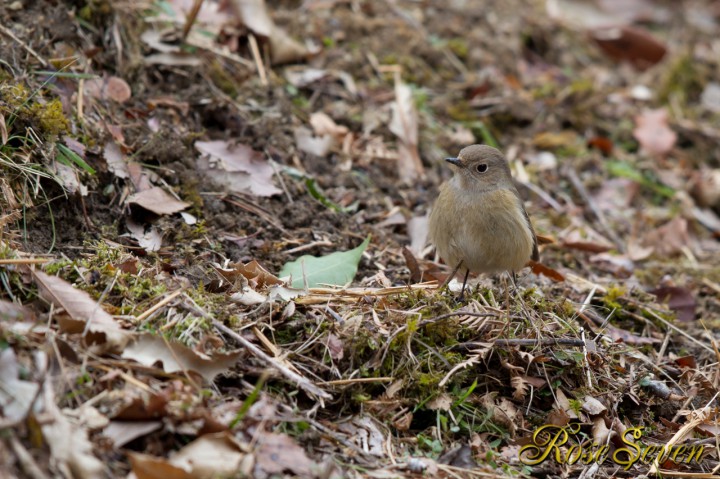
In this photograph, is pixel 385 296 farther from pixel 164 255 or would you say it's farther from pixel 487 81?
pixel 487 81

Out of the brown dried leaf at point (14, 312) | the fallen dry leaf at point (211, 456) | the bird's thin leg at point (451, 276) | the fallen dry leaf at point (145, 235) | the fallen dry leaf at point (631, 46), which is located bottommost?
the fallen dry leaf at point (631, 46)

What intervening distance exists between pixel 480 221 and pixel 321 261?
1078 millimetres

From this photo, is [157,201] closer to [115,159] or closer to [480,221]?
[115,159]

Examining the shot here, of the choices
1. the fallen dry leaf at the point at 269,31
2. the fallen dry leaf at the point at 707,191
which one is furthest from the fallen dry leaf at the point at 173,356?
the fallen dry leaf at the point at 707,191

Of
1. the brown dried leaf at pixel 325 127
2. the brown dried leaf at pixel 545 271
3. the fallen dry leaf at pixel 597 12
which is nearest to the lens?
the brown dried leaf at pixel 545 271

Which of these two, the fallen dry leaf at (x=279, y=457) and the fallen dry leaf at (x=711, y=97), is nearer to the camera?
the fallen dry leaf at (x=279, y=457)

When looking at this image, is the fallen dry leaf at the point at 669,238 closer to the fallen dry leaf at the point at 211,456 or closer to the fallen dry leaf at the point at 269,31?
the fallen dry leaf at the point at 269,31

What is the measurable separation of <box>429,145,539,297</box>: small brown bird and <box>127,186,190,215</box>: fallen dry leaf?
168 cm

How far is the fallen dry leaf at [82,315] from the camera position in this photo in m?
3.44

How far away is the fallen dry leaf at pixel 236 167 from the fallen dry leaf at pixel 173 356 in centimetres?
202

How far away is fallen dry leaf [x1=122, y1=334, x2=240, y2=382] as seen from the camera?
349 centimetres

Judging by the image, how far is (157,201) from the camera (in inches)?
191

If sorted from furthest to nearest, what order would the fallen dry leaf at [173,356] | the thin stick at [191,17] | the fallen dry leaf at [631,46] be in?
1. the fallen dry leaf at [631,46]
2. the thin stick at [191,17]
3. the fallen dry leaf at [173,356]

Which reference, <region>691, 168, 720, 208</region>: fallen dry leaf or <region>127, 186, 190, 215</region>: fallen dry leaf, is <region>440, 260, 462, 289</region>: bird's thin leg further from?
<region>691, 168, 720, 208</region>: fallen dry leaf
